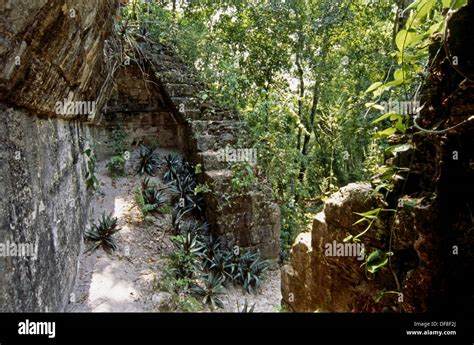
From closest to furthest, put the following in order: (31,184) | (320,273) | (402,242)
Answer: (402,242) → (320,273) → (31,184)

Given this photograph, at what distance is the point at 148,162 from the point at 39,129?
563cm

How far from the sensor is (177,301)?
5.16 m

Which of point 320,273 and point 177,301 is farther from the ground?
point 320,273

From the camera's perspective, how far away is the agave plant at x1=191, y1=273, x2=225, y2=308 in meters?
5.70

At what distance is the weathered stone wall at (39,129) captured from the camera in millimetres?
1809

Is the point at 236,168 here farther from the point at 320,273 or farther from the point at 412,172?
the point at 412,172

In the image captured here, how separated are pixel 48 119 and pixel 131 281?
10.1 ft

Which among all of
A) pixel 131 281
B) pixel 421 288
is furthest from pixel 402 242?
pixel 131 281

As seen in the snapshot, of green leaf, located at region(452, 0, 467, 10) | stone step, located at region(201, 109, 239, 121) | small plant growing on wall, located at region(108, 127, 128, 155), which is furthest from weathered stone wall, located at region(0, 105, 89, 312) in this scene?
small plant growing on wall, located at region(108, 127, 128, 155)

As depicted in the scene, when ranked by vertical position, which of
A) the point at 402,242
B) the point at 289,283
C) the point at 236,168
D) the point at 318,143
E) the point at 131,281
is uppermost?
the point at 318,143

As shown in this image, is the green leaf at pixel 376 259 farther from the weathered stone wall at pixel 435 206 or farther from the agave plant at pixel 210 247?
the agave plant at pixel 210 247

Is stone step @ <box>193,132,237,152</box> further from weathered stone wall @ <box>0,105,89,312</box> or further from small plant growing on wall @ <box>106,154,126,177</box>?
weathered stone wall @ <box>0,105,89,312</box>

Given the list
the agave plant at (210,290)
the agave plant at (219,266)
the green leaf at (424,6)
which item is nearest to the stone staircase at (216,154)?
the agave plant at (219,266)

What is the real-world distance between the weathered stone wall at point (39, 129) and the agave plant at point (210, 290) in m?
2.33
